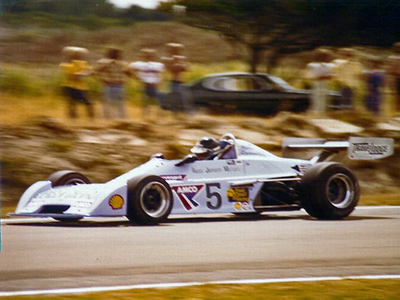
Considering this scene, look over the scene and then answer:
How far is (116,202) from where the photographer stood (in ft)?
23.6

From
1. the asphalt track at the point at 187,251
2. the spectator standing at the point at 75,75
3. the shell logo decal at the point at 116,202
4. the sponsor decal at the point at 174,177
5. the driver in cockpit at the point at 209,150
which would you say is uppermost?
the spectator standing at the point at 75,75

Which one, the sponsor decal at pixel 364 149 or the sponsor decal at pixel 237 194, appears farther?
the sponsor decal at pixel 364 149

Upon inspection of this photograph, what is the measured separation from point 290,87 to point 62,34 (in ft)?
11.9

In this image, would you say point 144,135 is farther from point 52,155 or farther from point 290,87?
point 290,87

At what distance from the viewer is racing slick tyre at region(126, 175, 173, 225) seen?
7219 millimetres

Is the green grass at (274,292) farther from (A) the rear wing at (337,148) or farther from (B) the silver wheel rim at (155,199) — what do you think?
(A) the rear wing at (337,148)

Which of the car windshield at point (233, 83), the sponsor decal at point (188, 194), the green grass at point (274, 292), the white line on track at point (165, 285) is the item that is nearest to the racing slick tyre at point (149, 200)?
the sponsor decal at point (188, 194)

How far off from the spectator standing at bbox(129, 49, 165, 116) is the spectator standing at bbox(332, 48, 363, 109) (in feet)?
8.77

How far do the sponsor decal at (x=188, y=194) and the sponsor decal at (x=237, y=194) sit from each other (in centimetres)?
40

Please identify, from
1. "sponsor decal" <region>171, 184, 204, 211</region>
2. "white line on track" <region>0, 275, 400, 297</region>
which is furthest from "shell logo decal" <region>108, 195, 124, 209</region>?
"white line on track" <region>0, 275, 400, 297</region>

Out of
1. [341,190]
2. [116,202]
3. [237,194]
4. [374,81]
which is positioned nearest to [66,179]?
[116,202]

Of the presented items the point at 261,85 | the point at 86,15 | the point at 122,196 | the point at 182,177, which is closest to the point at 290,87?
the point at 261,85

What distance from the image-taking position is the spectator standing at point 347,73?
10711 mm

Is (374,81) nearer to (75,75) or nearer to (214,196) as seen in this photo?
(214,196)
